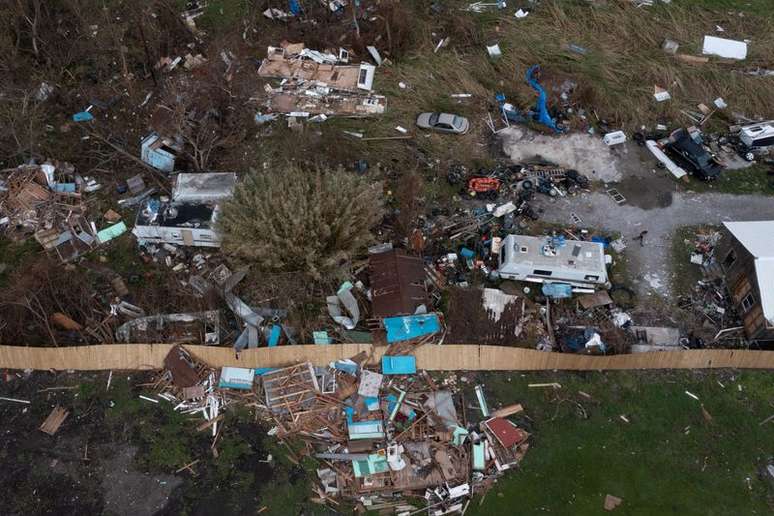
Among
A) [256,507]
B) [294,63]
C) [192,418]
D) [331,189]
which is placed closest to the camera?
[256,507]

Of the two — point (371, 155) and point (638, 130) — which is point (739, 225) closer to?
point (638, 130)

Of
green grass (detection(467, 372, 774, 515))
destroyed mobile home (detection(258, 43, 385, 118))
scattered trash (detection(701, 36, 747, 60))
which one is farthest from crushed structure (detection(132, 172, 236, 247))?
scattered trash (detection(701, 36, 747, 60))

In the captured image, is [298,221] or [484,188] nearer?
[298,221]

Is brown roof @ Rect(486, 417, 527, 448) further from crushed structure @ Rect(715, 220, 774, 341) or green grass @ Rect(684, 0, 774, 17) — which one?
green grass @ Rect(684, 0, 774, 17)

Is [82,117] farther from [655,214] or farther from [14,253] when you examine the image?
[655,214]

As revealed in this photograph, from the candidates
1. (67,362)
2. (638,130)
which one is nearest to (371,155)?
(638,130)

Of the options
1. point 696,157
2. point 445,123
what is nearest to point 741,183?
point 696,157

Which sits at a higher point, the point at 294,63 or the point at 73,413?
the point at 294,63
